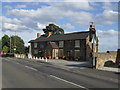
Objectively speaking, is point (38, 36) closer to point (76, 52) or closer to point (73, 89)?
point (76, 52)

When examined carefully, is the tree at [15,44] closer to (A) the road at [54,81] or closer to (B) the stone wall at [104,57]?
(B) the stone wall at [104,57]

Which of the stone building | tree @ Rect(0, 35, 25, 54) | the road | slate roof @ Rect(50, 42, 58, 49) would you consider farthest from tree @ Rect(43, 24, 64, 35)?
the road

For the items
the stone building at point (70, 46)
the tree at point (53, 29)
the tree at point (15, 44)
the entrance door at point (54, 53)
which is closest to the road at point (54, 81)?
the stone building at point (70, 46)

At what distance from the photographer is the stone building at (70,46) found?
54406 mm

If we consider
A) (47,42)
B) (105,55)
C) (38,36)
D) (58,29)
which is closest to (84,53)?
(47,42)

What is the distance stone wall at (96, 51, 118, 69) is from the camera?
1175 inches

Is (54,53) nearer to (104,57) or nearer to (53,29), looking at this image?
(104,57)

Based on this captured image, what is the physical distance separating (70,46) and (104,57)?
28.0 meters

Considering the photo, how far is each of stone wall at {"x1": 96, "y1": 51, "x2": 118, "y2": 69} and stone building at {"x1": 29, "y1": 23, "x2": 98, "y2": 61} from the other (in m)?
14.4

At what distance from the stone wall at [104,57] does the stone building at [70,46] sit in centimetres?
1442

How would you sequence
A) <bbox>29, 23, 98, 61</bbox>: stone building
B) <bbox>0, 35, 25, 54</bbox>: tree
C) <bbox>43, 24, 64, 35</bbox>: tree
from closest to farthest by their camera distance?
<bbox>29, 23, 98, 61</bbox>: stone building → <bbox>0, 35, 25, 54</bbox>: tree → <bbox>43, 24, 64, 35</bbox>: tree

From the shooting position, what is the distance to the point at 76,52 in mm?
56938

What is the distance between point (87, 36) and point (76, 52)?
5387 mm

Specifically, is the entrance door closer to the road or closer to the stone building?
the stone building
